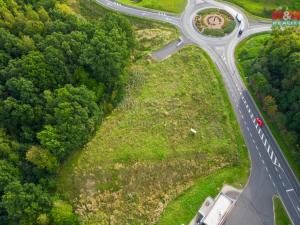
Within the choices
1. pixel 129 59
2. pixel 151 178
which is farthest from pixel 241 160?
pixel 129 59

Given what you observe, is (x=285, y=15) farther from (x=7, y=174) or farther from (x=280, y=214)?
(x=7, y=174)

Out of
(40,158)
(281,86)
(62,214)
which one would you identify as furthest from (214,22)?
(62,214)

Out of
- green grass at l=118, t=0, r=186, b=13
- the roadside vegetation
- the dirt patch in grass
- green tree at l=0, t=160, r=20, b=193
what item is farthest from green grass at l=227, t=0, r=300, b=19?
green tree at l=0, t=160, r=20, b=193

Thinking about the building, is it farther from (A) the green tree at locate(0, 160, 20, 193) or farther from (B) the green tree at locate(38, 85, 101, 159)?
(A) the green tree at locate(0, 160, 20, 193)

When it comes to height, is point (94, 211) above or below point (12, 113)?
below

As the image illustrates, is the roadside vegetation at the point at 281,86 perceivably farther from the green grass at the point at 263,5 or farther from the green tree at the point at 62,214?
the green tree at the point at 62,214

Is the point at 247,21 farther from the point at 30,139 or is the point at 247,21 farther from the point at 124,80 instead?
the point at 30,139

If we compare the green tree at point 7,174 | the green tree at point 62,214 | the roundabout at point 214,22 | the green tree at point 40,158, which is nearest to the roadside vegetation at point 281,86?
the roundabout at point 214,22
